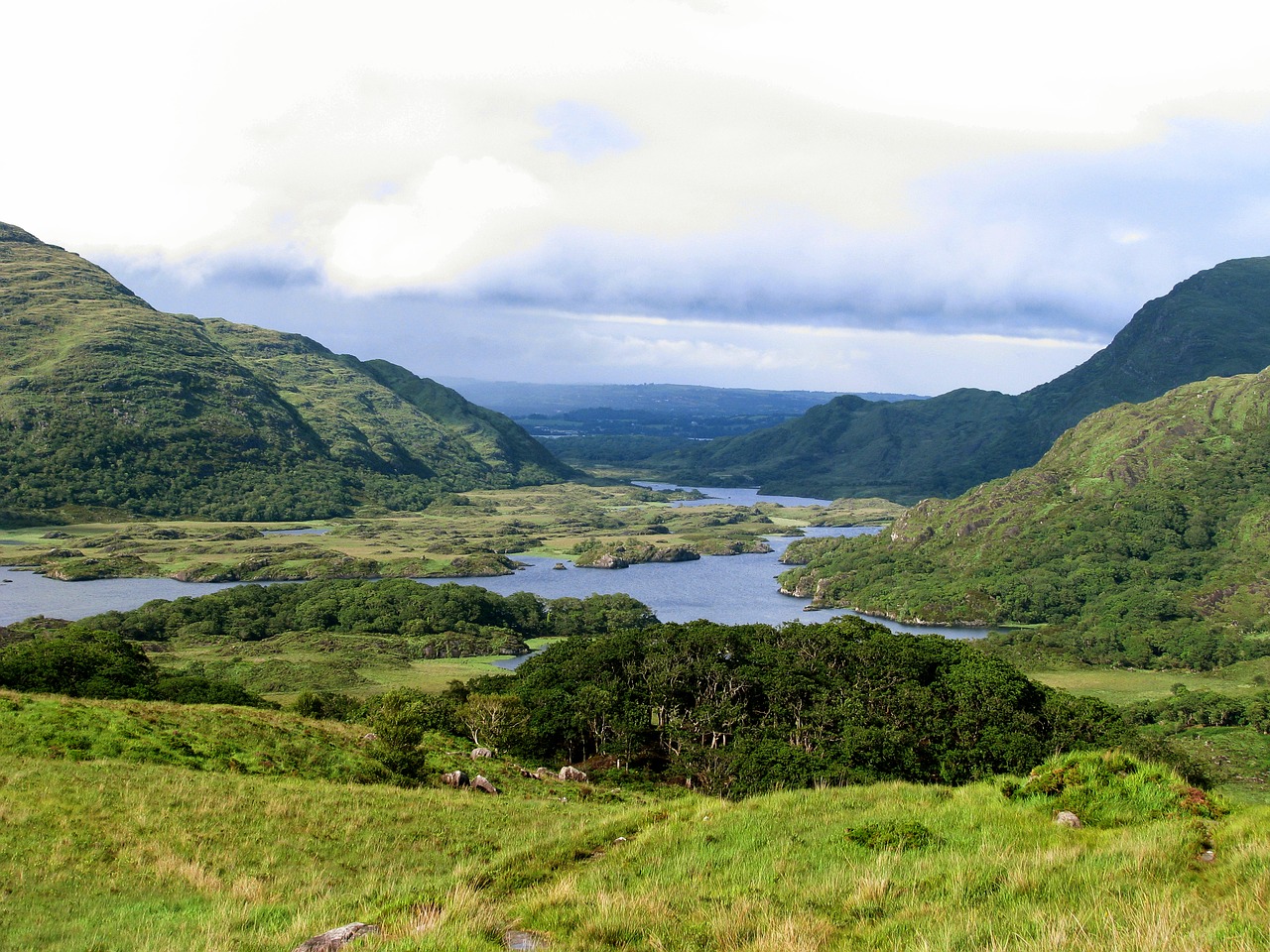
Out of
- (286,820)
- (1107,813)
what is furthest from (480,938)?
(286,820)

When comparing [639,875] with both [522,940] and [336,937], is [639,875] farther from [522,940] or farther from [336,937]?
[336,937]

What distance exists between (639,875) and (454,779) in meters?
27.7

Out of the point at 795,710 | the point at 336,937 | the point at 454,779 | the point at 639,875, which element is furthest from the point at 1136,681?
the point at 336,937

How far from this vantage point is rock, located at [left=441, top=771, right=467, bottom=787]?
139ft

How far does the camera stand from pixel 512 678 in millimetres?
90062

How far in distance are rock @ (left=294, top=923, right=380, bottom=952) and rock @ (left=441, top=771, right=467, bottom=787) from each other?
96.6 ft

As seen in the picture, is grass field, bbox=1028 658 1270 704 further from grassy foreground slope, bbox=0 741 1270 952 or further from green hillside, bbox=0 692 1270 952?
grassy foreground slope, bbox=0 741 1270 952

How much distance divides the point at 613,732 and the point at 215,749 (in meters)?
33.5

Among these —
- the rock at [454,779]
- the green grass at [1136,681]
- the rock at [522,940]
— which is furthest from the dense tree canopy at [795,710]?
the green grass at [1136,681]

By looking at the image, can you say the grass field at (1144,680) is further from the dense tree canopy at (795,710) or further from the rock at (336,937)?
the rock at (336,937)

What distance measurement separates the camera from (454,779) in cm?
4272

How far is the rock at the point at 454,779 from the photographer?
4228cm

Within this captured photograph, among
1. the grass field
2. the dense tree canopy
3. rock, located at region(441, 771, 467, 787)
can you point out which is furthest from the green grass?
rock, located at region(441, 771, 467, 787)

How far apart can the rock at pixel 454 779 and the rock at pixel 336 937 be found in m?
29.5
